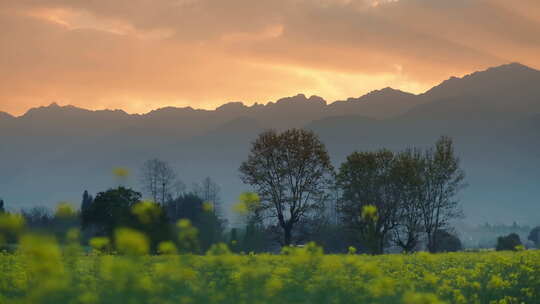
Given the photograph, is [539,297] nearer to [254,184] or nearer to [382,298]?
[382,298]

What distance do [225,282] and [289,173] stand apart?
5004cm

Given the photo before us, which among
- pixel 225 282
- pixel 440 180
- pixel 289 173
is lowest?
pixel 225 282

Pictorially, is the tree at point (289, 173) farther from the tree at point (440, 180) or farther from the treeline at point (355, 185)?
the tree at point (440, 180)

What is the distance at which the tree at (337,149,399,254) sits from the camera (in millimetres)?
63438

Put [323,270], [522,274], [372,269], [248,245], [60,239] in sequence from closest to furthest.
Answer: [60,239]
[372,269]
[323,270]
[522,274]
[248,245]

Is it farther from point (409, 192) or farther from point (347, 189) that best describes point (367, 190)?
point (409, 192)

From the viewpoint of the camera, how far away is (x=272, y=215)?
62.8m

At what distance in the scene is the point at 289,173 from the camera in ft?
208

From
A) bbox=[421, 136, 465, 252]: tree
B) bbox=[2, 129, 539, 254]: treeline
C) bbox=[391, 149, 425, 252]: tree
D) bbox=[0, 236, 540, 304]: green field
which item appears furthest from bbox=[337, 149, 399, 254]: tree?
bbox=[0, 236, 540, 304]: green field

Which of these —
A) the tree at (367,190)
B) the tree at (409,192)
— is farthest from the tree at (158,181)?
the tree at (409,192)

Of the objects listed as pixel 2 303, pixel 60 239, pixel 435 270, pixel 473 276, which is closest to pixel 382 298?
pixel 60 239

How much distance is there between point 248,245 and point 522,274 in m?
41.2

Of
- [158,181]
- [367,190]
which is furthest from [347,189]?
[158,181]

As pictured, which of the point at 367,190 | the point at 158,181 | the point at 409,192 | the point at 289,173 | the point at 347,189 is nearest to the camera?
the point at 289,173
